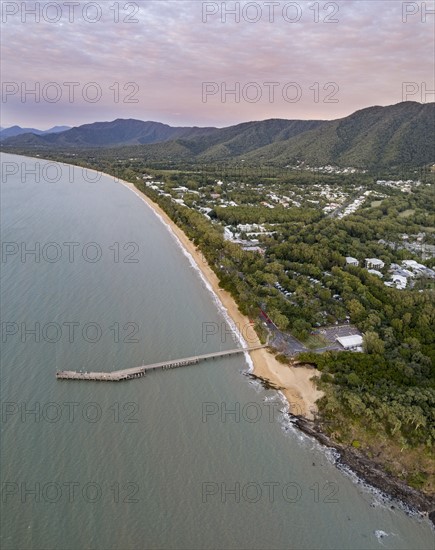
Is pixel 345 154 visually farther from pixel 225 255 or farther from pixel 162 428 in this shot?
pixel 162 428

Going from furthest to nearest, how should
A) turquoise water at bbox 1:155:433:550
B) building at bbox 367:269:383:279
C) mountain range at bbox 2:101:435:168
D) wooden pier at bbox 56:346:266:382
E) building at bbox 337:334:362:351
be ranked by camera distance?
mountain range at bbox 2:101:435:168, building at bbox 367:269:383:279, building at bbox 337:334:362:351, wooden pier at bbox 56:346:266:382, turquoise water at bbox 1:155:433:550

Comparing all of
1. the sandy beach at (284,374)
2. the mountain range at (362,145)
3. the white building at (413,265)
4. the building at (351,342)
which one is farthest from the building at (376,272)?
the mountain range at (362,145)

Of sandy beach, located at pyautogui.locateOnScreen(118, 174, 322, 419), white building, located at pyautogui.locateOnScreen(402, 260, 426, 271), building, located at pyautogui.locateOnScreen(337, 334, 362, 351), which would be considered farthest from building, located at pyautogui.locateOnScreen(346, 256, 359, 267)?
building, located at pyautogui.locateOnScreen(337, 334, 362, 351)

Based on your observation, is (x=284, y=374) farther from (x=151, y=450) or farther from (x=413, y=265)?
(x=413, y=265)

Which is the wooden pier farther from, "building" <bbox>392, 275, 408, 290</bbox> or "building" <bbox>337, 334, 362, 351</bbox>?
"building" <bbox>392, 275, 408, 290</bbox>

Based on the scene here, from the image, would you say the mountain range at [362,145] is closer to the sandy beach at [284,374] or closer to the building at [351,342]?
the sandy beach at [284,374]

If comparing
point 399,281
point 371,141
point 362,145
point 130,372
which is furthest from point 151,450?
point 371,141

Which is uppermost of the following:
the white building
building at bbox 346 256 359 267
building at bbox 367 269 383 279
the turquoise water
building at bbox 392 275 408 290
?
building at bbox 346 256 359 267
